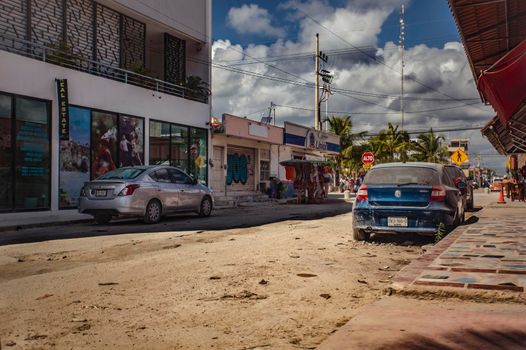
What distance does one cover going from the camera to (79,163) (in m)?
18.3

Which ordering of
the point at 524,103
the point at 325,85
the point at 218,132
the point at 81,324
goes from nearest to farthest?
the point at 81,324 < the point at 524,103 < the point at 218,132 < the point at 325,85

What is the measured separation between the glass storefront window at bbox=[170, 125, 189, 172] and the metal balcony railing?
5.80 ft

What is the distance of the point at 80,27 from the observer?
66.0 ft

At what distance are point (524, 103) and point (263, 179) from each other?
25.9 metres

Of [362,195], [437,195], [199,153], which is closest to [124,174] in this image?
[362,195]

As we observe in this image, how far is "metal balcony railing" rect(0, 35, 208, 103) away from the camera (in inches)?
670

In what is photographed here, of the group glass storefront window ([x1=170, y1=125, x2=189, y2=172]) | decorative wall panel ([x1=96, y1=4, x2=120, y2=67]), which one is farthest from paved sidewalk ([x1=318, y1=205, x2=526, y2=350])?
glass storefront window ([x1=170, y1=125, x2=189, y2=172])

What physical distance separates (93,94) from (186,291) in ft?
48.6

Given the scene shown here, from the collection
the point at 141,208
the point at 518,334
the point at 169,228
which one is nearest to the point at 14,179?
the point at 141,208

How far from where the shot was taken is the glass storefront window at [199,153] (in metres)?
25.2

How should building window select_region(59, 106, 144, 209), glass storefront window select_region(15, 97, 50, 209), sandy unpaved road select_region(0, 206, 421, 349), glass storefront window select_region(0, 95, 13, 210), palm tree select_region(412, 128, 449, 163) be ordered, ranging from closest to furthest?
sandy unpaved road select_region(0, 206, 421, 349) < glass storefront window select_region(0, 95, 13, 210) < glass storefront window select_region(15, 97, 50, 209) < building window select_region(59, 106, 144, 209) < palm tree select_region(412, 128, 449, 163)

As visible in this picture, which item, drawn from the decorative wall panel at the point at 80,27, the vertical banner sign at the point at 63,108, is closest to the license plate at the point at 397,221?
the vertical banner sign at the point at 63,108

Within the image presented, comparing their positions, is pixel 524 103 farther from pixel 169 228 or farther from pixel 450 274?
pixel 169 228

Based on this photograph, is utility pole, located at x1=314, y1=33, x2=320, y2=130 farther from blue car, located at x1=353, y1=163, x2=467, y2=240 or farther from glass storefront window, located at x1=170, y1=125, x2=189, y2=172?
blue car, located at x1=353, y1=163, x2=467, y2=240
